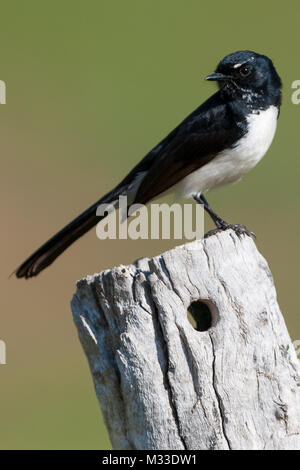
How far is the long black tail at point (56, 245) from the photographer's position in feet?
16.6

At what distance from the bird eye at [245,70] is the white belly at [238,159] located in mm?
252

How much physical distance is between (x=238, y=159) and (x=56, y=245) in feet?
4.08

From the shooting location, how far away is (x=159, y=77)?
14.1 m

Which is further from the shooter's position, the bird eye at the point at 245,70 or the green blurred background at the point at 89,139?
the green blurred background at the point at 89,139

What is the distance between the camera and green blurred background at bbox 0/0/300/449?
31.1 feet

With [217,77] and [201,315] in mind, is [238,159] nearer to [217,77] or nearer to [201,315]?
[217,77]

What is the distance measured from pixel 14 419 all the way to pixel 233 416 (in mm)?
5611

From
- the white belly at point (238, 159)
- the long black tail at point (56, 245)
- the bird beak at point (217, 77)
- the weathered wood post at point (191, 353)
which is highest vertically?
the bird beak at point (217, 77)

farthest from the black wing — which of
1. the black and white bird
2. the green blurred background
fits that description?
the green blurred background

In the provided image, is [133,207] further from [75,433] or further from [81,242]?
[81,242]

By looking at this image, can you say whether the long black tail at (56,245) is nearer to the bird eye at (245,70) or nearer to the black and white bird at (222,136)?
the black and white bird at (222,136)

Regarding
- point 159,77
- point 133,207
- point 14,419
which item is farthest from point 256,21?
point 133,207

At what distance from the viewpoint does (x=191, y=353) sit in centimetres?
346

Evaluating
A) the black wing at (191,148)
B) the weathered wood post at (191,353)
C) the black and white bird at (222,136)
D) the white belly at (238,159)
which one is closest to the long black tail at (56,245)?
the black and white bird at (222,136)
